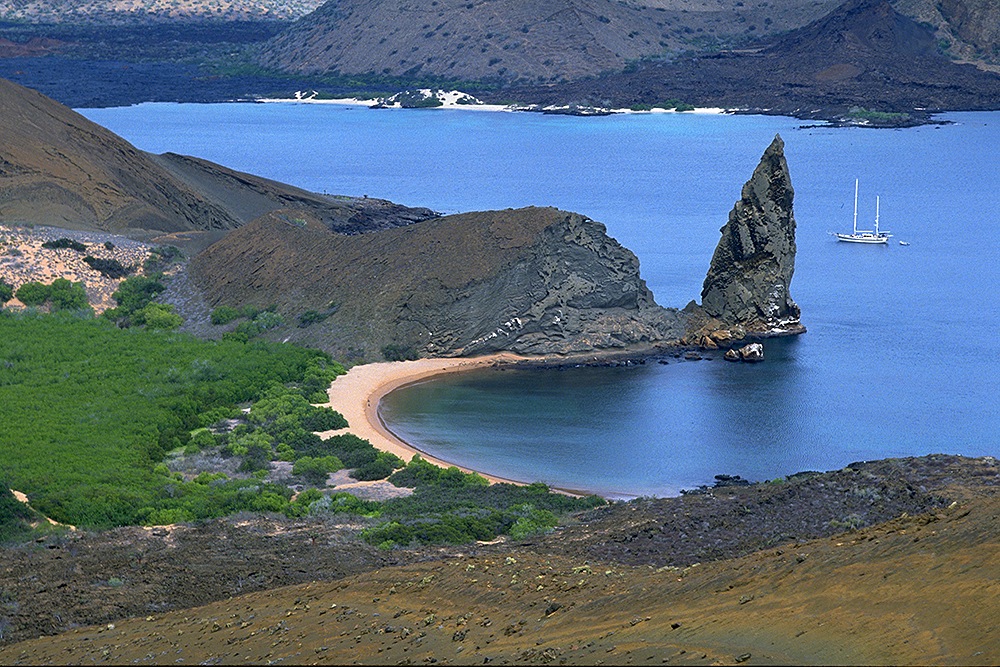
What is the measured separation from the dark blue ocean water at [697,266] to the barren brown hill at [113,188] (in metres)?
14.8

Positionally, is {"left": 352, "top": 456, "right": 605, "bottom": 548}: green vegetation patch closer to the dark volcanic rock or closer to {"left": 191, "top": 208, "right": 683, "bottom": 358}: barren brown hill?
{"left": 191, "top": 208, "right": 683, "bottom": 358}: barren brown hill

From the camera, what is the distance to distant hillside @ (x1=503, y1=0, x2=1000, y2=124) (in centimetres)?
17550

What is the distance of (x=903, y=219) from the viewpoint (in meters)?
109

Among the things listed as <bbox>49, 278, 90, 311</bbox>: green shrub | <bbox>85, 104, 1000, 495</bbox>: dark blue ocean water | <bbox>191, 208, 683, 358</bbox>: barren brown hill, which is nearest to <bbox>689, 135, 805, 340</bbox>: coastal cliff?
<bbox>85, 104, 1000, 495</bbox>: dark blue ocean water

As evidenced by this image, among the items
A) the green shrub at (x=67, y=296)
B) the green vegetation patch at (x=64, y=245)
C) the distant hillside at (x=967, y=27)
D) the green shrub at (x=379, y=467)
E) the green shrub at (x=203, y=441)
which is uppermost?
the distant hillside at (x=967, y=27)

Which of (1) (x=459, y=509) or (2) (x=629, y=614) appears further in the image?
(1) (x=459, y=509)

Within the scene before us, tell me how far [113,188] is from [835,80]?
115 metres

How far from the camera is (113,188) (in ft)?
286

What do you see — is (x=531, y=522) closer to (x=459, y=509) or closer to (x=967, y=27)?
(x=459, y=509)

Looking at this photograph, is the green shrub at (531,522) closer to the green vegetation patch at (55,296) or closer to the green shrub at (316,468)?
the green shrub at (316,468)

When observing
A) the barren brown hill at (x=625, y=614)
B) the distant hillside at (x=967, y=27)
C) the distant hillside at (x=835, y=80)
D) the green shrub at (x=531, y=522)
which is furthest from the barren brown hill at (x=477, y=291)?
the distant hillside at (x=967, y=27)

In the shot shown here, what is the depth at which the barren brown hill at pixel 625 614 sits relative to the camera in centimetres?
2225

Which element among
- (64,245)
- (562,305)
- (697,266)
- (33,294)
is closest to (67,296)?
(33,294)

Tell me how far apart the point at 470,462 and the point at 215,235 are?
38.0 metres
